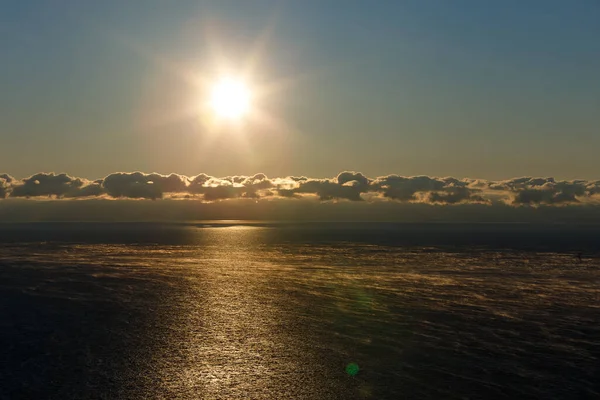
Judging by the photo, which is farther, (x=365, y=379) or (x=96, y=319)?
(x=96, y=319)

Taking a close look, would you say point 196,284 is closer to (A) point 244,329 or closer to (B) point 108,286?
(B) point 108,286

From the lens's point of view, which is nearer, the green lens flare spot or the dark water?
the dark water

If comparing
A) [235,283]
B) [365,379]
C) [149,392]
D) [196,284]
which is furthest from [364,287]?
[149,392]

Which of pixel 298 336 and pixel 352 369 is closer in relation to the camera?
pixel 352 369

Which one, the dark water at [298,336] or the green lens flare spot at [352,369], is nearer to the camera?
the dark water at [298,336]

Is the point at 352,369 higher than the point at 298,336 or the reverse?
the reverse
